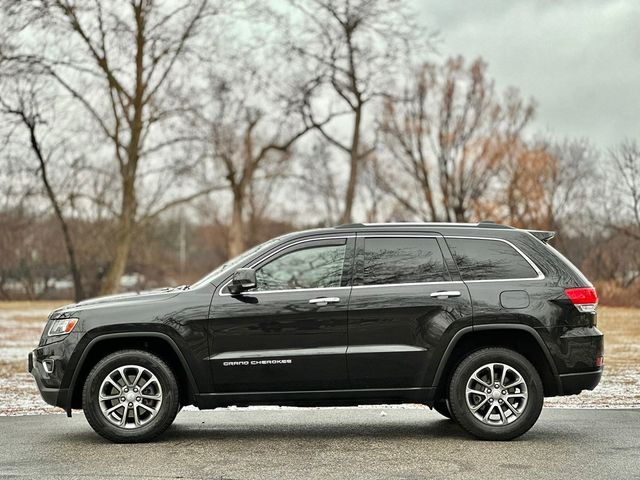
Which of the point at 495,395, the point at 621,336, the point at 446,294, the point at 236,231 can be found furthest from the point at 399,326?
the point at 236,231

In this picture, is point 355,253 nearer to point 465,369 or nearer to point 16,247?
point 465,369

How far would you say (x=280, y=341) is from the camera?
24.8 feet

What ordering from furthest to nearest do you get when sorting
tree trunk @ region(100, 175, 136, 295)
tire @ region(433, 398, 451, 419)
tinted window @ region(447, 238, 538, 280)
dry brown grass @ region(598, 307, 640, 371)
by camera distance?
tree trunk @ region(100, 175, 136, 295)
dry brown grass @ region(598, 307, 640, 371)
tire @ region(433, 398, 451, 419)
tinted window @ region(447, 238, 538, 280)

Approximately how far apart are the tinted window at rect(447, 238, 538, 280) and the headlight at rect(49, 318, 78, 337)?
3.32 metres

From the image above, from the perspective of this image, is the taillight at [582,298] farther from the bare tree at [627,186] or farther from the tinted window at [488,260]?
the bare tree at [627,186]

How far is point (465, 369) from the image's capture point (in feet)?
25.0

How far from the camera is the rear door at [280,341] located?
754cm

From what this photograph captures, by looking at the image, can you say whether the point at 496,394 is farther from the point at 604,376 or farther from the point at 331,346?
the point at 604,376

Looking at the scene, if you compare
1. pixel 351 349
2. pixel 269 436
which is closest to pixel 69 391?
pixel 269 436

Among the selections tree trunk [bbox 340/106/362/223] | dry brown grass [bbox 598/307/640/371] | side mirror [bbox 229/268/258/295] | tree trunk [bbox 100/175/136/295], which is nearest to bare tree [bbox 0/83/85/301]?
tree trunk [bbox 100/175/136/295]

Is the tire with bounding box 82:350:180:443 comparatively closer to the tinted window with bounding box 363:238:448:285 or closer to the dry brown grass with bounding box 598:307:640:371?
the tinted window with bounding box 363:238:448:285

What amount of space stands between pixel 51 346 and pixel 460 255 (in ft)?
11.8

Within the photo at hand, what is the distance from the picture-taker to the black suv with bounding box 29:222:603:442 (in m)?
7.57

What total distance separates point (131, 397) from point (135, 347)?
1.53 feet
